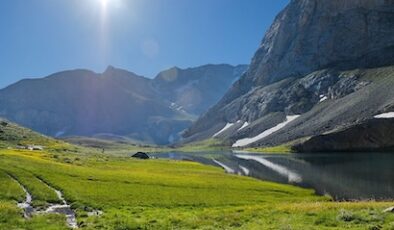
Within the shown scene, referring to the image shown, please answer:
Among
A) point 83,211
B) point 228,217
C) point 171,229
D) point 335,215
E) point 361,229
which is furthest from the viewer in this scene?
point 83,211

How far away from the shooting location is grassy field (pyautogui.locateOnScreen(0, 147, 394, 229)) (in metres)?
29.4

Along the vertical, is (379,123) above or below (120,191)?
above

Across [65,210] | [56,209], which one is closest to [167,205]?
[65,210]

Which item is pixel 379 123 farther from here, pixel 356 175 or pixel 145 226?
pixel 145 226

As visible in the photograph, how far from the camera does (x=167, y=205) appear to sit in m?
43.7

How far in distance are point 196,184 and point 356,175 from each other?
137 feet

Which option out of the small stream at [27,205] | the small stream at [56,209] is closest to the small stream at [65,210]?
the small stream at [56,209]

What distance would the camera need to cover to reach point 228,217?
32875 millimetres

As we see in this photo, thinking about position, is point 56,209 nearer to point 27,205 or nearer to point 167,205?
point 27,205

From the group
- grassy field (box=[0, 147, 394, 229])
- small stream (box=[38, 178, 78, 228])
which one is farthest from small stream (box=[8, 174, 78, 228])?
grassy field (box=[0, 147, 394, 229])

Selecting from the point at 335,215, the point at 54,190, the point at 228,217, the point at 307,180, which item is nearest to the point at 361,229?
the point at 335,215

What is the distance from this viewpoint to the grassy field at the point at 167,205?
29.4 metres

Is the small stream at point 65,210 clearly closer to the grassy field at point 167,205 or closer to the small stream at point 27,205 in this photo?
the grassy field at point 167,205

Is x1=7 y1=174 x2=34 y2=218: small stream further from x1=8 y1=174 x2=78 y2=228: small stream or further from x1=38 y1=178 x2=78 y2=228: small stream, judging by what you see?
x1=38 y1=178 x2=78 y2=228: small stream
